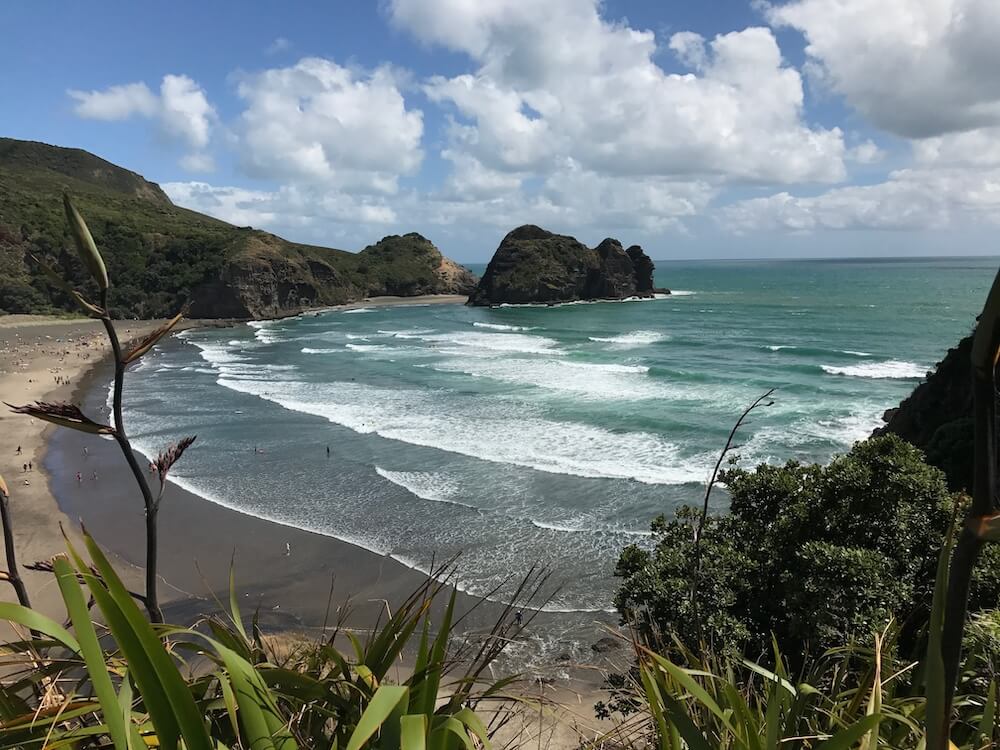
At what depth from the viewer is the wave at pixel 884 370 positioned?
1420 inches

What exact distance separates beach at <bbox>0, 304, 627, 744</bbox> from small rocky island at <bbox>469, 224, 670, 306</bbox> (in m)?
73.8

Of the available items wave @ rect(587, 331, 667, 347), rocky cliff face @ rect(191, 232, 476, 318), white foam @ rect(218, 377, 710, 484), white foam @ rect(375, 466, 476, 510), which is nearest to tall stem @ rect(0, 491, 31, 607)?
white foam @ rect(375, 466, 476, 510)

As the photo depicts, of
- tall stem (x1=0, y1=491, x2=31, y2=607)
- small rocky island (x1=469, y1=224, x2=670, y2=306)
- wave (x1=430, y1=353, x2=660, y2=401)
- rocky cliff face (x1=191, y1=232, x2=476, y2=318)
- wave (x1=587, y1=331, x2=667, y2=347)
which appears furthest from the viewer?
small rocky island (x1=469, y1=224, x2=670, y2=306)

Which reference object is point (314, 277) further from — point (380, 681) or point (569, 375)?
point (380, 681)

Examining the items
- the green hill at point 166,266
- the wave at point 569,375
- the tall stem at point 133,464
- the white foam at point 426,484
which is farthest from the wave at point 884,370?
the green hill at point 166,266

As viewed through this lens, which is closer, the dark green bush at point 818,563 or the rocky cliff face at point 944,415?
the dark green bush at point 818,563

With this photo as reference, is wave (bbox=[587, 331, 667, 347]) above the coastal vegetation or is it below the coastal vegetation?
below

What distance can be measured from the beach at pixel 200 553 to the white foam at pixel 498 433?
6.91 metres

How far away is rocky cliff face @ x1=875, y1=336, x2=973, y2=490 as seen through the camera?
13.1 metres

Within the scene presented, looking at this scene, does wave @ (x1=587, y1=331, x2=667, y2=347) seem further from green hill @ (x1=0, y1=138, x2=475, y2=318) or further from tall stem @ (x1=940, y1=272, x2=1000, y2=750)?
tall stem @ (x1=940, y1=272, x2=1000, y2=750)

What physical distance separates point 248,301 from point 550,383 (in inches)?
2157

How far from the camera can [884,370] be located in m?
38.1

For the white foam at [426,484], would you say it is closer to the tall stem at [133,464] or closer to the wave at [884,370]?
the tall stem at [133,464]

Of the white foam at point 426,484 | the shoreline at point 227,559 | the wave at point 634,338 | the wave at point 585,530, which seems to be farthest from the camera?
the wave at point 634,338
